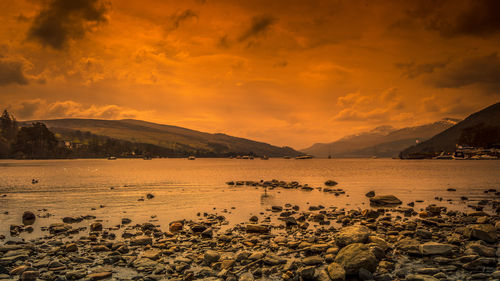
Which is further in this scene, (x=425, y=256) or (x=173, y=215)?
(x=173, y=215)

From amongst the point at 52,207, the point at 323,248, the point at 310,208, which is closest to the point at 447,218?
the point at 310,208

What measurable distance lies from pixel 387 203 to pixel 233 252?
93.2ft

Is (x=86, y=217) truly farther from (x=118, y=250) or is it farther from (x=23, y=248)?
(x=118, y=250)

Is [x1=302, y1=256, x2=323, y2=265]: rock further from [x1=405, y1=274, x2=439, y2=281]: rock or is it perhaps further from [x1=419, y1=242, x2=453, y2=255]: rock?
[x1=419, y1=242, x2=453, y2=255]: rock

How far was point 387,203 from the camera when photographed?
126ft

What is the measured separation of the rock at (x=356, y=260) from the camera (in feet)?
46.3

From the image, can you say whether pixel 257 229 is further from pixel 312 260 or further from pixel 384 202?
pixel 384 202

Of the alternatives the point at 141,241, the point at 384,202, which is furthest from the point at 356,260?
the point at 384,202

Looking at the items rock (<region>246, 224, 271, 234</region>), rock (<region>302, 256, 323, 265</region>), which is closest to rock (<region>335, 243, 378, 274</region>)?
rock (<region>302, 256, 323, 265</region>)

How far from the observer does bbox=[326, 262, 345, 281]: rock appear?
1338 centimetres

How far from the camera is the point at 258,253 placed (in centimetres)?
1662

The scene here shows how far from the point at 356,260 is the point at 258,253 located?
5350mm

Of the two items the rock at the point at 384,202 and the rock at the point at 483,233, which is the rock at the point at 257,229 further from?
the rock at the point at 384,202

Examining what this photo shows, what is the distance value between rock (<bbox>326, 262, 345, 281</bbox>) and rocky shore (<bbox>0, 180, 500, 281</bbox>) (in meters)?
0.04
